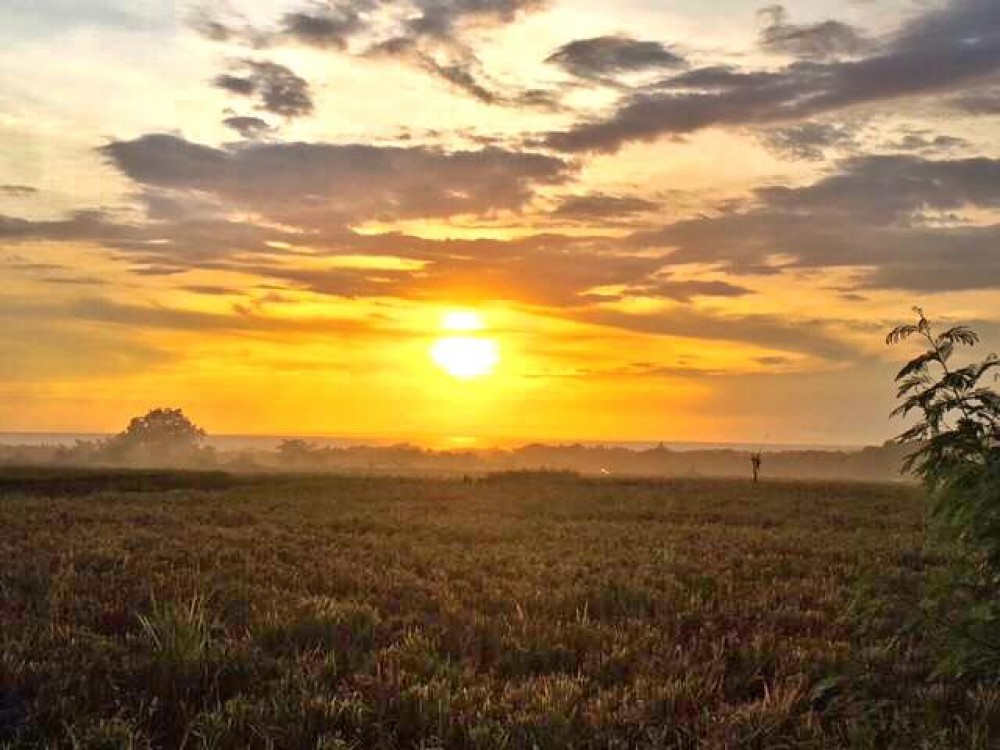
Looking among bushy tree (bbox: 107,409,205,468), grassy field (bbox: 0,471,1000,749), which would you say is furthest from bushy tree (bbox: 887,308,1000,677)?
bushy tree (bbox: 107,409,205,468)

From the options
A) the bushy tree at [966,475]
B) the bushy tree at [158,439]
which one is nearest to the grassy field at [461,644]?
the bushy tree at [966,475]

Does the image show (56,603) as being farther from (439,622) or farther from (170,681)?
(439,622)

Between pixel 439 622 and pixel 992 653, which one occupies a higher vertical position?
pixel 992 653

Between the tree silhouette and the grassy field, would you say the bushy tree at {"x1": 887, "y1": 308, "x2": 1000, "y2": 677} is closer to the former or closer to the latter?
the grassy field

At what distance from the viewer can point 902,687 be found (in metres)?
8.11

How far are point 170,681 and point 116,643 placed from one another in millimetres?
1385

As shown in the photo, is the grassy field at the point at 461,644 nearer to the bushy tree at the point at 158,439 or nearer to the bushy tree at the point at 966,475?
the bushy tree at the point at 966,475

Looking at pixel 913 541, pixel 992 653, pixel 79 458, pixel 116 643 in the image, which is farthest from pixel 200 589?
pixel 79 458

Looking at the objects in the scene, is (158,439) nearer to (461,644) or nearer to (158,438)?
(158,438)

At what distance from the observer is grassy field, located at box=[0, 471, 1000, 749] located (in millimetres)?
6895

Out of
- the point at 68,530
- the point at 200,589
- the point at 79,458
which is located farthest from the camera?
the point at 79,458

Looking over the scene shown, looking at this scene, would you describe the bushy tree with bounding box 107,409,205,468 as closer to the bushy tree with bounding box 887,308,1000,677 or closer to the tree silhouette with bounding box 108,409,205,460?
the tree silhouette with bounding box 108,409,205,460

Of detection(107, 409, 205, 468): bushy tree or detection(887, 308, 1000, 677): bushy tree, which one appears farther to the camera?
detection(107, 409, 205, 468): bushy tree

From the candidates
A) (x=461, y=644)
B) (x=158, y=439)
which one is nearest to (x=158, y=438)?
(x=158, y=439)
